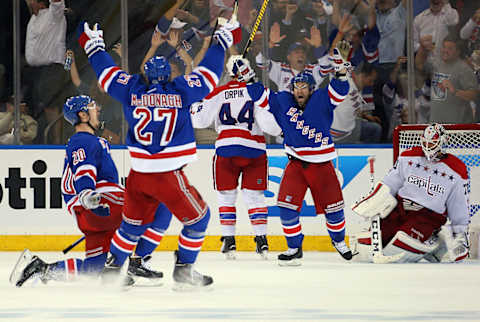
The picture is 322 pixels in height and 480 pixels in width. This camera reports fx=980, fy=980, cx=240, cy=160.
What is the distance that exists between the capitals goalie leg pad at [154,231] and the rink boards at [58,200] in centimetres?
285

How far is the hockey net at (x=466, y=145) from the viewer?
25.6ft

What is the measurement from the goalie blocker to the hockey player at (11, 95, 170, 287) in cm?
212

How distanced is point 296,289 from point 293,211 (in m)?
1.79

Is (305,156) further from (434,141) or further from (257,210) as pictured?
(434,141)

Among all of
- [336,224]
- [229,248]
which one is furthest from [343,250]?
[229,248]

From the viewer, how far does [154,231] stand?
548cm

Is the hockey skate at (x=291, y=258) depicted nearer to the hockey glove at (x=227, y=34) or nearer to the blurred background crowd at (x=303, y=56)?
the blurred background crowd at (x=303, y=56)

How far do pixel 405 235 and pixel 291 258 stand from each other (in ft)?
2.76

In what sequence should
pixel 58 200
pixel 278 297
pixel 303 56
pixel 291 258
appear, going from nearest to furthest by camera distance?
pixel 278 297 < pixel 291 258 < pixel 58 200 < pixel 303 56

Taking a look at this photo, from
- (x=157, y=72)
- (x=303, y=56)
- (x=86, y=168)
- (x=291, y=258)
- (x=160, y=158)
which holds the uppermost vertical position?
(x=157, y=72)

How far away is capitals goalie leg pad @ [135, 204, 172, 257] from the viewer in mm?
5430

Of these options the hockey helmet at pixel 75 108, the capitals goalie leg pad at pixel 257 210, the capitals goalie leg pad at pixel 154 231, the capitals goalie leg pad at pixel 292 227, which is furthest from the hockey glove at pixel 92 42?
the capitals goalie leg pad at pixel 257 210

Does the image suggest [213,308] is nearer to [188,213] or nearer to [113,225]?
[188,213]

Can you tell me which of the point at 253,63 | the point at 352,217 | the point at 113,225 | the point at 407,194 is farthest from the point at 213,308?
the point at 253,63
